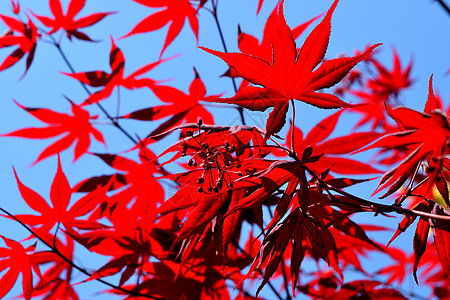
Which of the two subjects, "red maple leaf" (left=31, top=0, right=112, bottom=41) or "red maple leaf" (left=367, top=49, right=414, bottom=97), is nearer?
"red maple leaf" (left=31, top=0, right=112, bottom=41)

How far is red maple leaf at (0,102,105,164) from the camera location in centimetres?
110

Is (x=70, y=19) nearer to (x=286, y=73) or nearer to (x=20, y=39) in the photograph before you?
(x=20, y=39)

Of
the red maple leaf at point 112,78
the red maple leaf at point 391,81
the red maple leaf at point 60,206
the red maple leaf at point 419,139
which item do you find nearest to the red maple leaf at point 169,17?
the red maple leaf at point 112,78

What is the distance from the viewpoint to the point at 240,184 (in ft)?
1.93

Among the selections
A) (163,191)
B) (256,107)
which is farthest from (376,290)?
(256,107)

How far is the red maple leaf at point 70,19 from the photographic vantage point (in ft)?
4.18

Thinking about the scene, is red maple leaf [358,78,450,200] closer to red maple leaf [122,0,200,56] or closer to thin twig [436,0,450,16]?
thin twig [436,0,450,16]

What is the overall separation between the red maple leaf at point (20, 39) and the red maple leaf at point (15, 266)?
61 cm

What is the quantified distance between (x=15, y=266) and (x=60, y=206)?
7.4 inches

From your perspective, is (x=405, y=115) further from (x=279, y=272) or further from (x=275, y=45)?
(x=279, y=272)

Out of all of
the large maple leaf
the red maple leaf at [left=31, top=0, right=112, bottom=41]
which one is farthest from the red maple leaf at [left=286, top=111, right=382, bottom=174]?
the red maple leaf at [left=31, top=0, right=112, bottom=41]

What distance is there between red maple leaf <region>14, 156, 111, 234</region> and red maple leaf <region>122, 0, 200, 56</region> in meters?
0.43

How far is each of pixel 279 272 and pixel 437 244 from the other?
2.46 ft

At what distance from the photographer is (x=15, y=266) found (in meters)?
0.87
